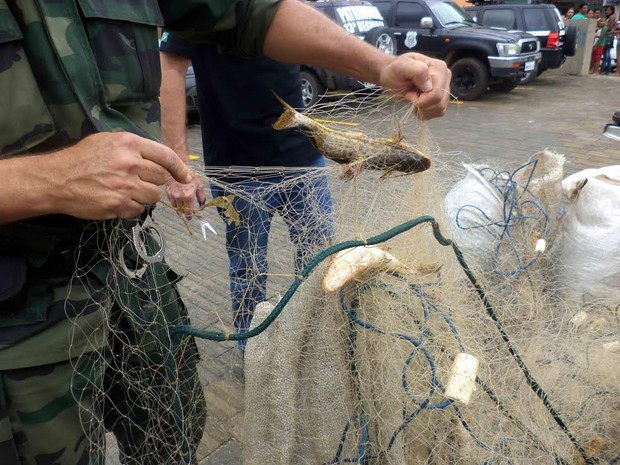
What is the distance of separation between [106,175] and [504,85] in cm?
1216

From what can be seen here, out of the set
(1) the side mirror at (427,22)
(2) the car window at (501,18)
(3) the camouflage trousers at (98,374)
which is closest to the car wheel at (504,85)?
(2) the car window at (501,18)

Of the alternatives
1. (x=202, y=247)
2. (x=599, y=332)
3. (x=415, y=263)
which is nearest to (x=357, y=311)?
(x=415, y=263)

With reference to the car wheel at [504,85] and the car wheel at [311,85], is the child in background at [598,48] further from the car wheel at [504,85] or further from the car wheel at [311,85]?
the car wheel at [311,85]

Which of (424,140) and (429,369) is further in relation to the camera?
(424,140)

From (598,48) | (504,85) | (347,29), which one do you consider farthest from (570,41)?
(347,29)

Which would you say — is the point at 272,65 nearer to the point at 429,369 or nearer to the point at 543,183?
the point at 543,183

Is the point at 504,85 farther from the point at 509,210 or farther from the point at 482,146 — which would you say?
the point at 509,210

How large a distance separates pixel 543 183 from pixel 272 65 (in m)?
1.30

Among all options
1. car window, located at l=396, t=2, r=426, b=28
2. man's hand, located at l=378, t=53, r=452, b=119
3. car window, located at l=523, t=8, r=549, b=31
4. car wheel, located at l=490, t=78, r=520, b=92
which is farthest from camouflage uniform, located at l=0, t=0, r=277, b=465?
car window, located at l=523, t=8, r=549, b=31

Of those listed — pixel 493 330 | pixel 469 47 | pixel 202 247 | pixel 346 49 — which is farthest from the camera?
pixel 469 47

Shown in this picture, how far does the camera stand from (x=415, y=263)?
147 cm

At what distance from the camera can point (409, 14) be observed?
35.8 feet

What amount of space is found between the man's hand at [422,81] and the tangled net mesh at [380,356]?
0.22 feet

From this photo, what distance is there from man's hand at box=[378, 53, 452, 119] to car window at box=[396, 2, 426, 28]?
10.3 meters
